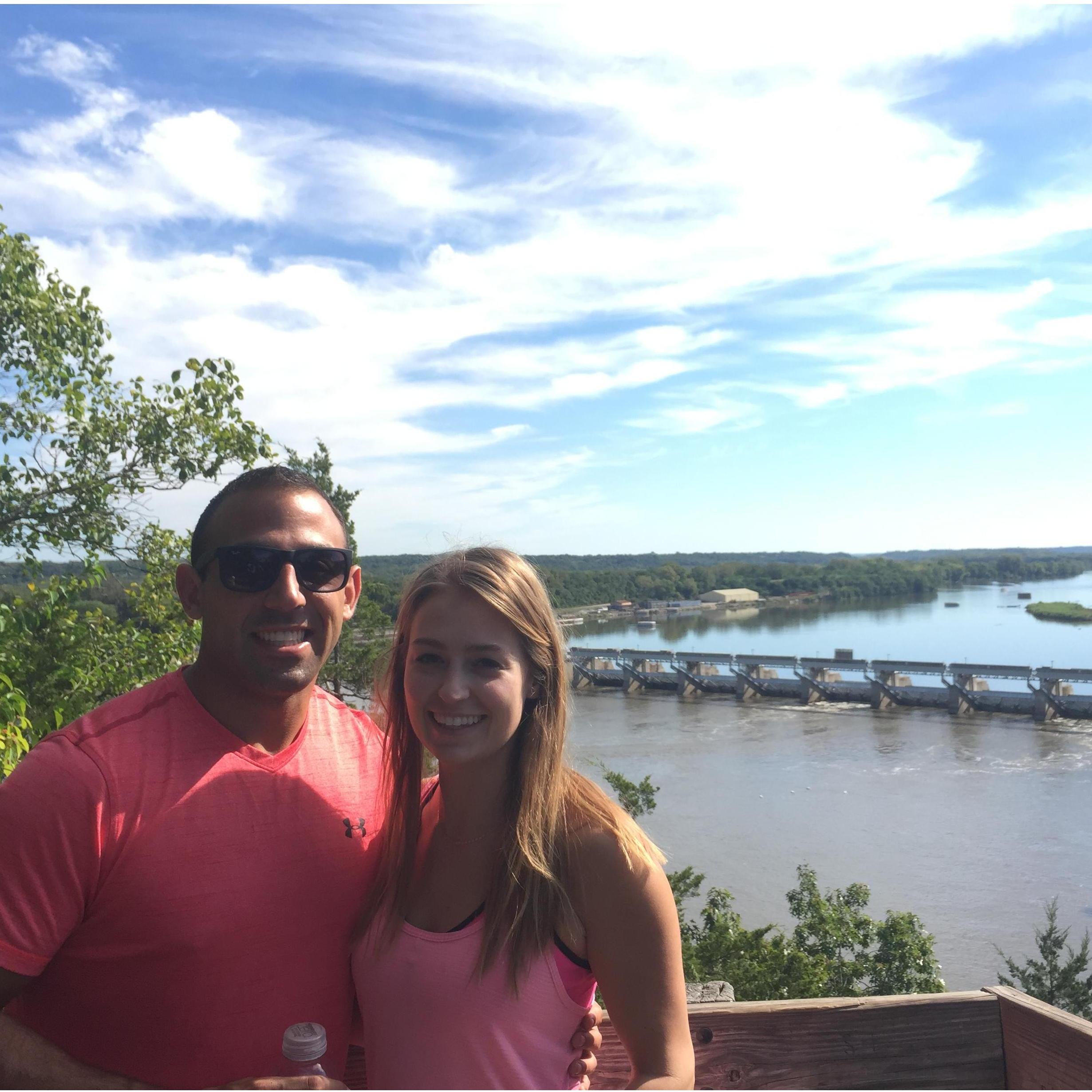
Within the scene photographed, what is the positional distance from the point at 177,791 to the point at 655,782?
28875 millimetres

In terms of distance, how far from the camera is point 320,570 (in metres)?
2.08

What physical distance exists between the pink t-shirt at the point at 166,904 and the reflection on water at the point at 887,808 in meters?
12.2

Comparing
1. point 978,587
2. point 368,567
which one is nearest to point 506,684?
point 368,567

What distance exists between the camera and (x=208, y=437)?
7.86m

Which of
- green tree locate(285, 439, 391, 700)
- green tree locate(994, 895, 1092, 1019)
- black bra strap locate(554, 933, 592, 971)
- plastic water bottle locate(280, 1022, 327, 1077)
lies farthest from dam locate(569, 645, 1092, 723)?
plastic water bottle locate(280, 1022, 327, 1077)

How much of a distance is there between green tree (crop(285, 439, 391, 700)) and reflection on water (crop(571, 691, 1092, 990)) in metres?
7.37

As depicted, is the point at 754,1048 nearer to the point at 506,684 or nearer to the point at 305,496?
the point at 506,684

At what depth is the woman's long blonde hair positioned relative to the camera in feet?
5.77

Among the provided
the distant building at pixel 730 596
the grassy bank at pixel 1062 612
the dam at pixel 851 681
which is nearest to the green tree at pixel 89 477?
the dam at pixel 851 681

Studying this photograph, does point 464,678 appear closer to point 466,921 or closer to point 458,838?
point 458,838

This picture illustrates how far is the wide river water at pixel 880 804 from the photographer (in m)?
19.6

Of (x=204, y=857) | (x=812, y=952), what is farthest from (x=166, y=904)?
(x=812, y=952)

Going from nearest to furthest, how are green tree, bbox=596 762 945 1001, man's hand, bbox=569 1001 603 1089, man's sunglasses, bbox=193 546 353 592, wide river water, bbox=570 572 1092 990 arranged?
man's hand, bbox=569 1001 603 1089 < man's sunglasses, bbox=193 546 353 592 < green tree, bbox=596 762 945 1001 < wide river water, bbox=570 572 1092 990

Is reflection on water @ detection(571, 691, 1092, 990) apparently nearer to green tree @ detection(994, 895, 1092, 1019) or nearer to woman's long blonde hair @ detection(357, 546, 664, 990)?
green tree @ detection(994, 895, 1092, 1019)
